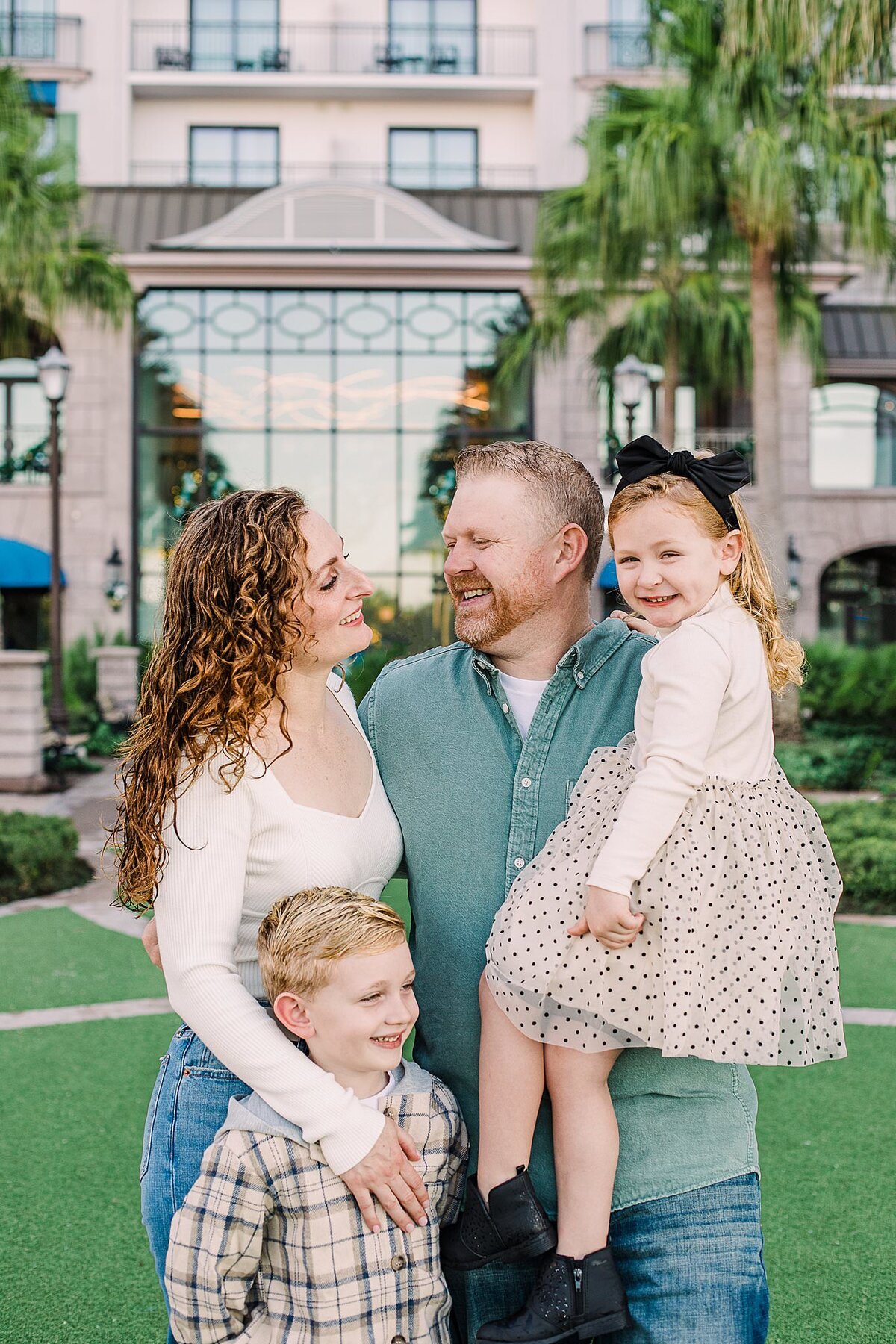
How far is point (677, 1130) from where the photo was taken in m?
2.25

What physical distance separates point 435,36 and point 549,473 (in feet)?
96.5

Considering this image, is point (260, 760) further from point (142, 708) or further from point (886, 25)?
point (886, 25)

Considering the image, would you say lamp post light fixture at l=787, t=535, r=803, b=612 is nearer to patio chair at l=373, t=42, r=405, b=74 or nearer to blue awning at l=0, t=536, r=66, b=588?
blue awning at l=0, t=536, r=66, b=588

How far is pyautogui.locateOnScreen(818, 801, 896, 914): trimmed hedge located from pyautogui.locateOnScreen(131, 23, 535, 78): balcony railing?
22.8 m

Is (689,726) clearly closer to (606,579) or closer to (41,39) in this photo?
(606,579)

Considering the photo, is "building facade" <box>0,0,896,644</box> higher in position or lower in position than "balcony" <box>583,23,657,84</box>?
lower

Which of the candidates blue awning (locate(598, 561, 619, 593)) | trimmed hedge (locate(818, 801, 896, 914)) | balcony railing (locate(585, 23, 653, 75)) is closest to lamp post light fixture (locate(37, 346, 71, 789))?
blue awning (locate(598, 561, 619, 593))

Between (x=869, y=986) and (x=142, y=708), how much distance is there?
6.16 m

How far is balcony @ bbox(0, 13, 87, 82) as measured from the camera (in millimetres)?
26500

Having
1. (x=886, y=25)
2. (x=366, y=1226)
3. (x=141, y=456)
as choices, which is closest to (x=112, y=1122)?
(x=366, y=1226)

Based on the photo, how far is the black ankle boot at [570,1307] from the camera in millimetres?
2084

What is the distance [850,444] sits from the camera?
26219mm

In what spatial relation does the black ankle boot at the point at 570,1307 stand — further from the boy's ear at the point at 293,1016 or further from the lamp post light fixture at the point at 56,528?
the lamp post light fixture at the point at 56,528

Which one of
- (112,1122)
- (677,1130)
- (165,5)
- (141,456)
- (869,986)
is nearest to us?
(677,1130)
